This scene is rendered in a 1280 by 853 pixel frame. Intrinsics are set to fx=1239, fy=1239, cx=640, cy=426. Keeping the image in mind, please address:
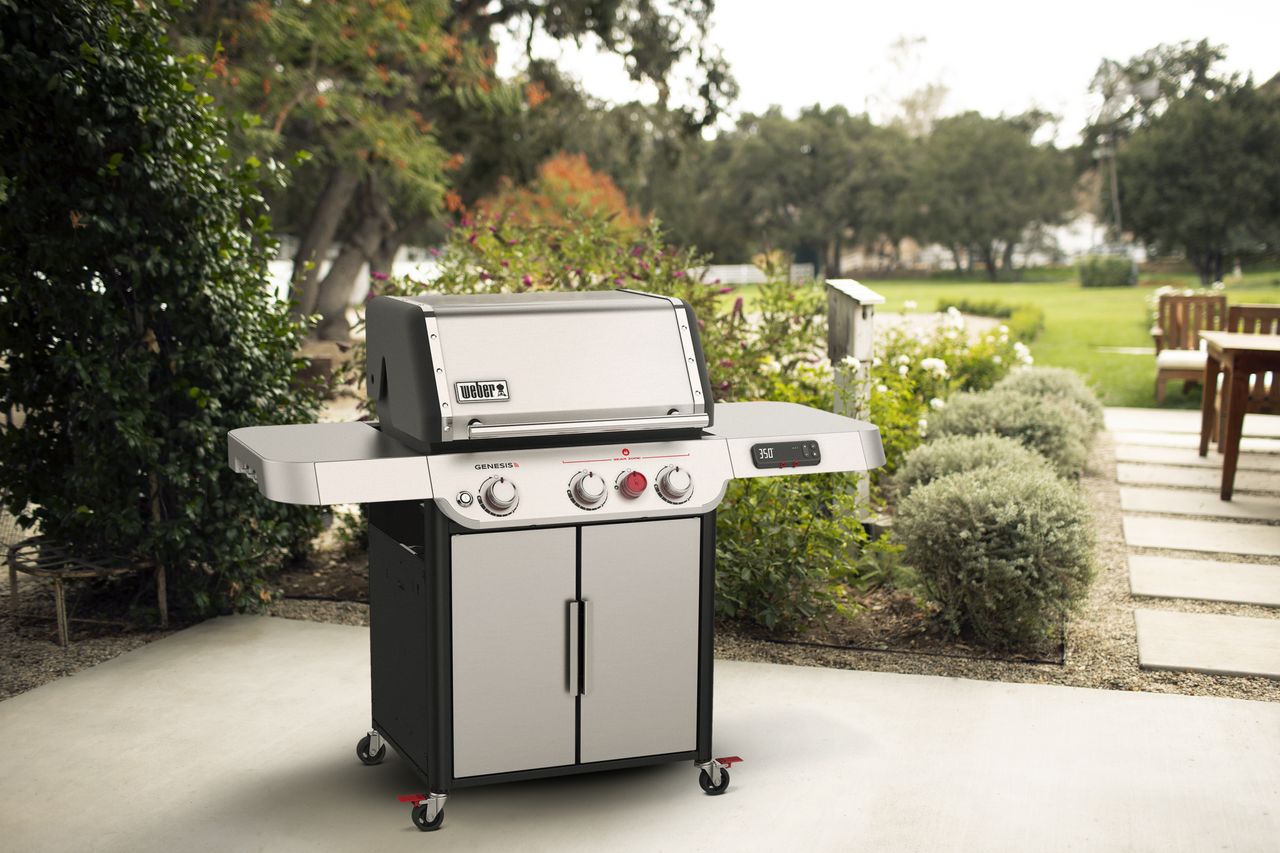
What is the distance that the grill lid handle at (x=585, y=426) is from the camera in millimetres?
2586

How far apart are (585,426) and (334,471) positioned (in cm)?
53

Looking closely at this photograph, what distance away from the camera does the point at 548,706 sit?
282 cm

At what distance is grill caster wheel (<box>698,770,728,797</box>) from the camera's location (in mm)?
2979

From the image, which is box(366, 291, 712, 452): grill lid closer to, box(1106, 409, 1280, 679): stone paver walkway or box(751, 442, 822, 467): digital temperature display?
box(751, 442, 822, 467): digital temperature display

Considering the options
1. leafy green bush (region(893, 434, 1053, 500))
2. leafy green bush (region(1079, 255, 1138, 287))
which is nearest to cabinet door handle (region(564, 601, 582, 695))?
leafy green bush (region(893, 434, 1053, 500))

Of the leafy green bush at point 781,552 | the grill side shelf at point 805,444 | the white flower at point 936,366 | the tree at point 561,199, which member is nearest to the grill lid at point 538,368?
the grill side shelf at point 805,444

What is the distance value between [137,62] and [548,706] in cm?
249

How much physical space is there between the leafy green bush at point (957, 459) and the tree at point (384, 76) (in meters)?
3.85

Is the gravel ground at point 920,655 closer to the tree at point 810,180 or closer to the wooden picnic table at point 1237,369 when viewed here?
the wooden picnic table at point 1237,369

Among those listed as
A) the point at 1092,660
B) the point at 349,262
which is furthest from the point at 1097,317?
the point at 1092,660

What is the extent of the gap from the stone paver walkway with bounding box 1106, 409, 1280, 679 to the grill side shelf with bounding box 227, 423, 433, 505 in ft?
8.60

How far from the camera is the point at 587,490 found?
2.68 m

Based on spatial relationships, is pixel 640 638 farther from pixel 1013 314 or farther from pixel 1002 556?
pixel 1013 314

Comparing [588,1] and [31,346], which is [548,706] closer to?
[31,346]
